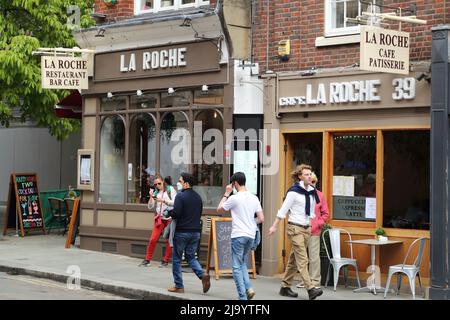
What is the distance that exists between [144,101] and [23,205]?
5527 millimetres

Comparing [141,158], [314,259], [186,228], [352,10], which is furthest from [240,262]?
[141,158]

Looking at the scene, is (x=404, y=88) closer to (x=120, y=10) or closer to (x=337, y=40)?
(x=337, y=40)

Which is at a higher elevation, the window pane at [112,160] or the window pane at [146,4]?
the window pane at [146,4]

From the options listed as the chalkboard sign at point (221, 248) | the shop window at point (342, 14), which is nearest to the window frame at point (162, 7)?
the shop window at point (342, 14)

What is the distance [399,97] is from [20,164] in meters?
20.7

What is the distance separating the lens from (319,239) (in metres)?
12.2

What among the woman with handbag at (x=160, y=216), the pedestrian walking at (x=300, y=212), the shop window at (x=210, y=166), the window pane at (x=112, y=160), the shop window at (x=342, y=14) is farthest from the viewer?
the window pane at (x=112, y=160)

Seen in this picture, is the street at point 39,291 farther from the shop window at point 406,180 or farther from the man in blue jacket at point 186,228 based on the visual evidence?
the shop window at point 406,180

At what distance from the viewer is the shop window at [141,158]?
1620 cm

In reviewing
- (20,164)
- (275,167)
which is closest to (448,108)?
(275,167)

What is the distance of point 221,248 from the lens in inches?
542

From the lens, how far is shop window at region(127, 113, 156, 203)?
1620 centimetres

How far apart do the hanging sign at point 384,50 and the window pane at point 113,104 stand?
6.70 m

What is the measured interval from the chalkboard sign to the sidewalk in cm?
20
